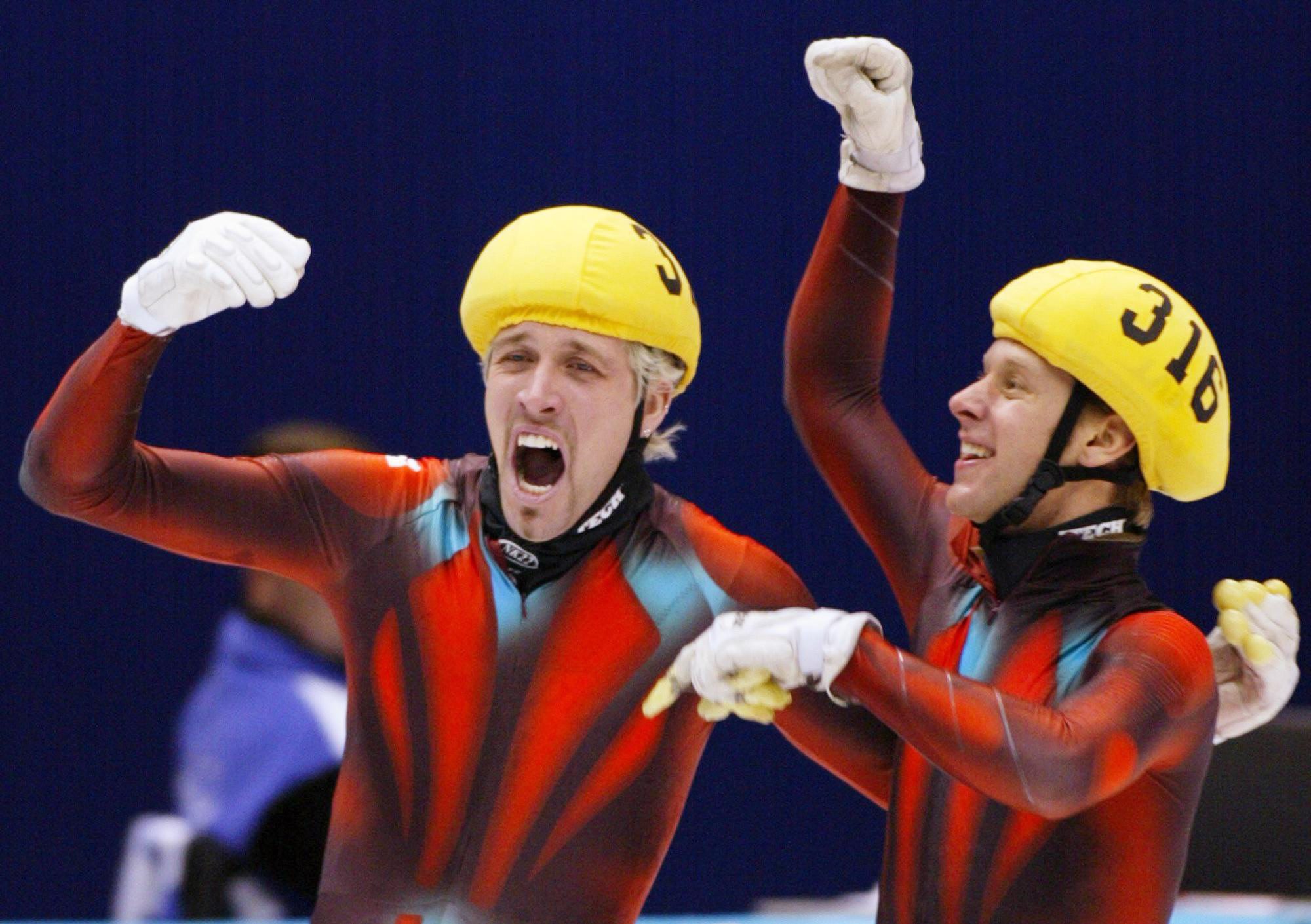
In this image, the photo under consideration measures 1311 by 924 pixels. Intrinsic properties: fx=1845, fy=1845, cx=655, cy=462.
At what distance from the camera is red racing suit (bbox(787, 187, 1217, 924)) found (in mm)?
2086

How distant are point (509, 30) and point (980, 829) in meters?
3.07

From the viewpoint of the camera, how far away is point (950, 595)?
100 inches

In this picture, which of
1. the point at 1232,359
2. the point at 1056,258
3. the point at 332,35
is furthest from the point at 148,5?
the point at 1232,359

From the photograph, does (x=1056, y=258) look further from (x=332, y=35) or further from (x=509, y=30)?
(x=332, y=35)

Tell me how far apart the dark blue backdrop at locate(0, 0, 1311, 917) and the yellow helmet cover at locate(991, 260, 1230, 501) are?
256 cm

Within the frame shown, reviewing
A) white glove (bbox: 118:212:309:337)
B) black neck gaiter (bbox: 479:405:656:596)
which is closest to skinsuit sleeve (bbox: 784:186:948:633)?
black neck gaiter (bbox: 479:405:656:596)

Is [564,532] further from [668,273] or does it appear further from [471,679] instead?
[668,273]

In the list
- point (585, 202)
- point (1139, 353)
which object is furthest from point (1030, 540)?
point (585, 202)

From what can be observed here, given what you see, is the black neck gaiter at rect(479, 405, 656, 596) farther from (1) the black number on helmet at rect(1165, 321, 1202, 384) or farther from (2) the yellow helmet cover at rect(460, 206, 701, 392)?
(1) the black number on helmet at rect(1165, 321, 1202, 384)

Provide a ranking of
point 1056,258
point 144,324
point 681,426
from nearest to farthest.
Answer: point 144,324
point 681,426
point 1056,258

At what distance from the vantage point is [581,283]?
244 centimetres

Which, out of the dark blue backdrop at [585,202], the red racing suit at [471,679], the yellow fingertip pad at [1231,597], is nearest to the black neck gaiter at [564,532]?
the red racing suit at [471,679]

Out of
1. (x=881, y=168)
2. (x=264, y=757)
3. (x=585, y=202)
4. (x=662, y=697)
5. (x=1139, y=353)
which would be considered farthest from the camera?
(x=585, y=202)

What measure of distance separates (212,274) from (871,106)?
0.94m
